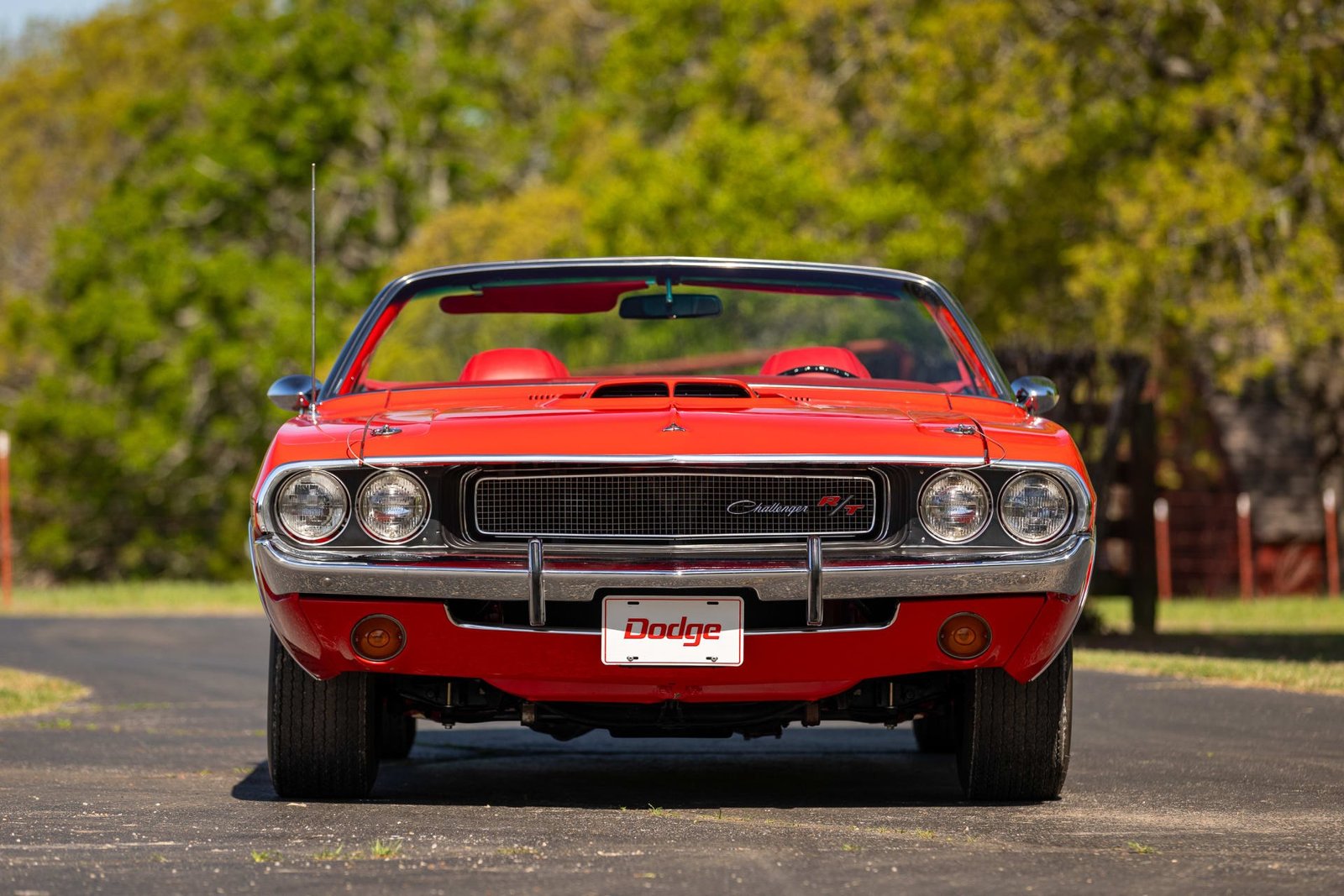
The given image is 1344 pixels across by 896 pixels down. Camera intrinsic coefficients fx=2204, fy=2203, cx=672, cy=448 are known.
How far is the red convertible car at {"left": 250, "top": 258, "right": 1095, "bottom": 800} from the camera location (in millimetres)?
5484

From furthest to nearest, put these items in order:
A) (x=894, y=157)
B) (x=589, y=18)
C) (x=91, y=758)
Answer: (x=589, y=18) < (x=894, y=157) < (x=91, y=758)

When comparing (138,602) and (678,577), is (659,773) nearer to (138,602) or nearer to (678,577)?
(678,577)

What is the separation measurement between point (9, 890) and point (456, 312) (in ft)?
11.0

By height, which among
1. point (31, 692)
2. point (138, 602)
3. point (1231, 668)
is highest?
point (1231, 668)

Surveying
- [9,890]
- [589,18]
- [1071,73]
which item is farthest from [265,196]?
[9,890]

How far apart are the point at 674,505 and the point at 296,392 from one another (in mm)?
1626

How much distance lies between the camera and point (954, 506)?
5.60 m

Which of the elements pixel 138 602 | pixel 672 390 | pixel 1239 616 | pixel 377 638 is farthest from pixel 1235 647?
pixel 138 602

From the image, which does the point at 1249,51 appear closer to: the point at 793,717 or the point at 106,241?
the point at 793,717

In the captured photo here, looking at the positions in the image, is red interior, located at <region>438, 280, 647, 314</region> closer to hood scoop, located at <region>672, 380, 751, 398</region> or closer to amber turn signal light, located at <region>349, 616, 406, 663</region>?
hood scoop, located at <region>672, 380, 751, 398</region>

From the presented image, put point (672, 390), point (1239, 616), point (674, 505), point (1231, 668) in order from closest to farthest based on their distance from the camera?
point (674, 505), point (672, 390), point (1231, 668), point (1239, 616)

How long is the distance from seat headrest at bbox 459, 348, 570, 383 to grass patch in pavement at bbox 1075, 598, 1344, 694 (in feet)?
15.4

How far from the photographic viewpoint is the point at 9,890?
4395 millimetres

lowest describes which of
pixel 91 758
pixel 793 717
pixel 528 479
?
pixel 91 758
